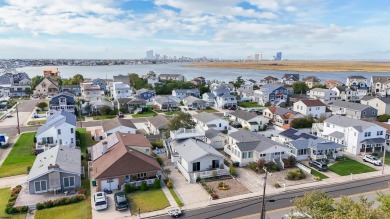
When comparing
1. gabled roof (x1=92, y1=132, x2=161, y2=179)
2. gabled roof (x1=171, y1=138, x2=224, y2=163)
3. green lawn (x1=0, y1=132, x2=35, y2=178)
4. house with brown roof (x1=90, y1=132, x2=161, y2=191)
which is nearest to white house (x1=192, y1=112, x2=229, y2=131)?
gabled roof (x1=171, y1=138, x2=224, y2=163)

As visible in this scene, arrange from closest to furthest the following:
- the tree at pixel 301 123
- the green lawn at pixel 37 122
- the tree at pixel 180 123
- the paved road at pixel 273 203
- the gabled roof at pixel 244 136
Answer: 1. the paved road at pixel 273 203
2. the gabled roof at pixel 244 136
3. the tree at pixel 180 123
4. the tree at pixel 301 123
5. the green lawn at pixel 37 122

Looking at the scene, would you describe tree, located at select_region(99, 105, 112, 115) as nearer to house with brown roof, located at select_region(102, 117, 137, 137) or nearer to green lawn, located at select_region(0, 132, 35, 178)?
house with brown roof, located at select_region(102, 117, 137, 137)

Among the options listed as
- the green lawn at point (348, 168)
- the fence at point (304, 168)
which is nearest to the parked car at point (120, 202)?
the fence at point (304, 168)

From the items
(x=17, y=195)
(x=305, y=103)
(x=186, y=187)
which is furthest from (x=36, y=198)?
(x=305, y=103)

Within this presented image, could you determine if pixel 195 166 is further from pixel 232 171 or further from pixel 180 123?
pixel 180 123

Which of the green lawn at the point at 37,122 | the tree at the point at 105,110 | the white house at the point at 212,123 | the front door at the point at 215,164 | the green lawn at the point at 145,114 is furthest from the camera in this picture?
the green lawn at the point at 145,114

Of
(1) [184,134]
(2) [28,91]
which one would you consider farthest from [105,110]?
(2) [28,91]

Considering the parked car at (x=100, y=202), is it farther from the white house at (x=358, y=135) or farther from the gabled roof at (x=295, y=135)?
the white house at (x=358, y=135)
